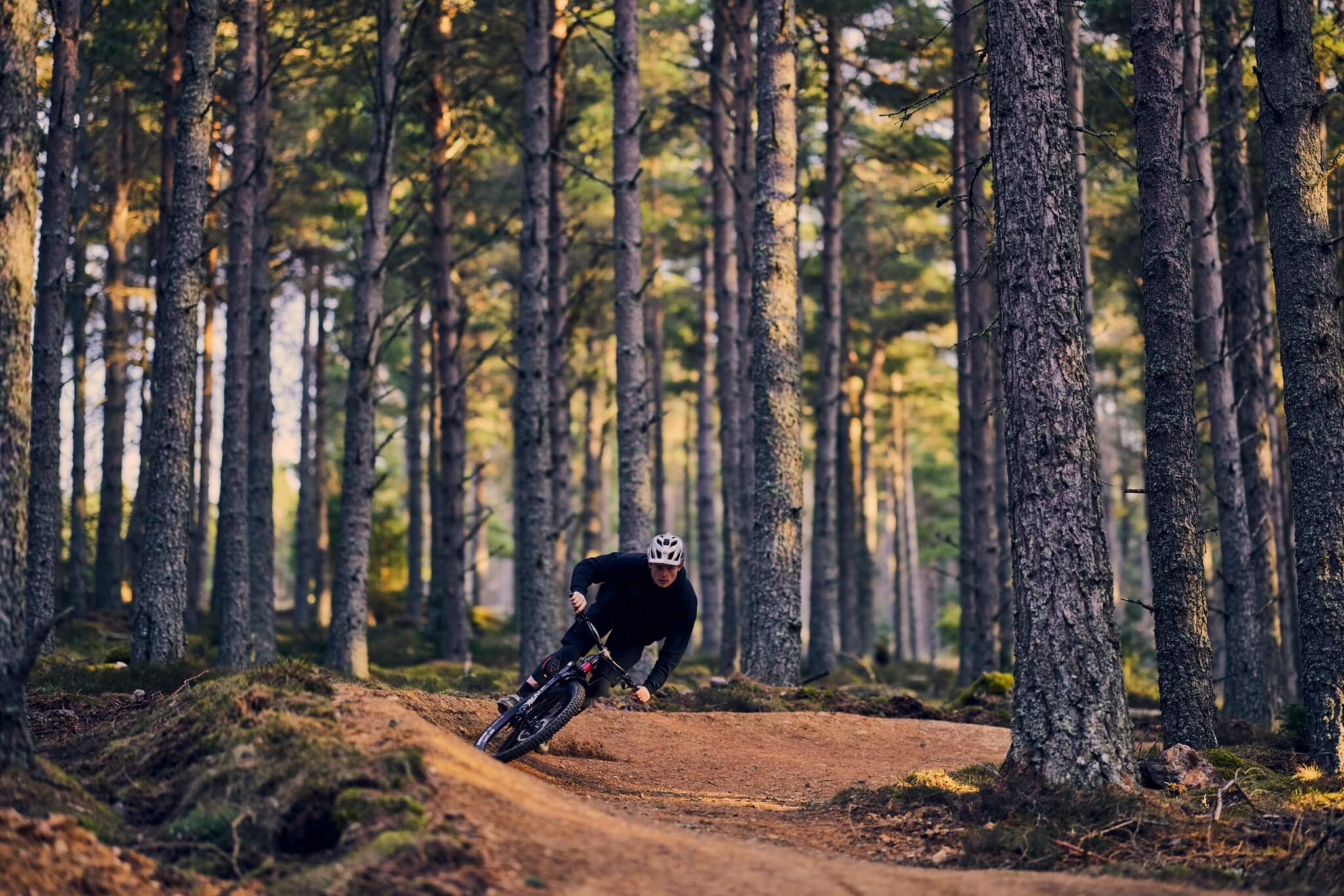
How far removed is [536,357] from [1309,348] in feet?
35.6

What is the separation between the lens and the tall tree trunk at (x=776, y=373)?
16.0 metres

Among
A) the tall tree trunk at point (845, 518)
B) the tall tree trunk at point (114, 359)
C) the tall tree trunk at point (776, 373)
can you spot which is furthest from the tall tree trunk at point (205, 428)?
the tall tree trunk at point (845, 518)

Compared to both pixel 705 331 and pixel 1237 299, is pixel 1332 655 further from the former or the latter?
pixel 705 331

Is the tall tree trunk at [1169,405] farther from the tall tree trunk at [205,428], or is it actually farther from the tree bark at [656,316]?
the tree bark at [656,316]

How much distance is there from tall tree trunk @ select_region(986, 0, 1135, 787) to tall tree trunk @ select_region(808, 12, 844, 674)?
14.3 metres

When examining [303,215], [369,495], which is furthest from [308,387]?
[369,495]

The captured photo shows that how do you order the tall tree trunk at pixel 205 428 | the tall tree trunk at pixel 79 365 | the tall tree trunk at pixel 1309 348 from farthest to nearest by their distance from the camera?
the tall tree trunk at pixel 205 428 < the tall tree trunk at pixel 79 365 < the tall tree trunk at pixel 1309 348


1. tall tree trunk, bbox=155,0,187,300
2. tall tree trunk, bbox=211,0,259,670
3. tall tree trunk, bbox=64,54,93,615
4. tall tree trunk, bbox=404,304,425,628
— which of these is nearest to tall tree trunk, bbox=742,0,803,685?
tall tree trunk, bbox=211,0,259,670

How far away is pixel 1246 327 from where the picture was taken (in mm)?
18641

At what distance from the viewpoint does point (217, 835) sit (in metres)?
6.79

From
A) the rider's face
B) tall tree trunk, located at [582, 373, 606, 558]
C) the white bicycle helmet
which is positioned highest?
tall tree trunk, located at [582, 373, 606, 558]

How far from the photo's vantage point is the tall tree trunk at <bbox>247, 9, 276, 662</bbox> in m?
21.2

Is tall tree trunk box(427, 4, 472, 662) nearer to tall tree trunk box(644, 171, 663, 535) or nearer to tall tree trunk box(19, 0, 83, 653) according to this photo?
tall tree trunk box(19, 0, 83, 653)

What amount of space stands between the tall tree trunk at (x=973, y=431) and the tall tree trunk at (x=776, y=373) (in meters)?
6.26
